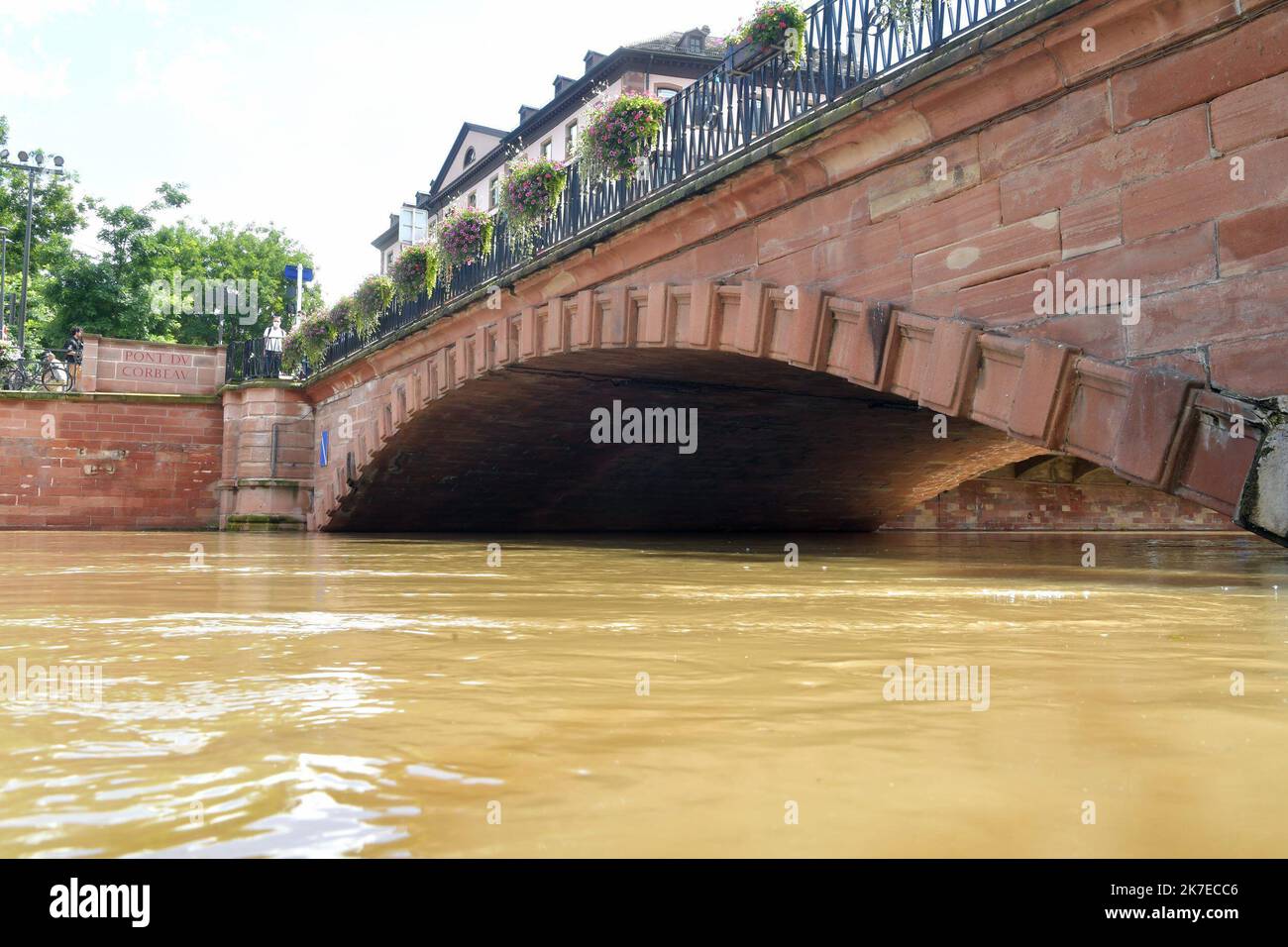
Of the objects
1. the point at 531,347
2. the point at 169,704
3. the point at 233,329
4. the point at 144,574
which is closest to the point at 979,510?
the point at 531,347

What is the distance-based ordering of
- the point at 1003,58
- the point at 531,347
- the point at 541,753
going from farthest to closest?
the point at 531,347, the point at 1003,58, the point at 541,753

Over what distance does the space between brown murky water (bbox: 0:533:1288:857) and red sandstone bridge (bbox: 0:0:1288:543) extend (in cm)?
133

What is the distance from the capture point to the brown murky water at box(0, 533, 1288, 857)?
44.3 inches

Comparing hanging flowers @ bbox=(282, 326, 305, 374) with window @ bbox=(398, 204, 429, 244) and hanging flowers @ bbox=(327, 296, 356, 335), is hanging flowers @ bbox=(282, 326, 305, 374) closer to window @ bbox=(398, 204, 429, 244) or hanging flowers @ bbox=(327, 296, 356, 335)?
hanging flowers @ bbox=(327, 296, 356, 335)

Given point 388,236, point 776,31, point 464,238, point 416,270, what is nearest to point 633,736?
point 776,31

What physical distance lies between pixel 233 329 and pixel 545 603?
131 feet

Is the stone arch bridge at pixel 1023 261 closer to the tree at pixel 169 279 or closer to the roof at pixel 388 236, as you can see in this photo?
the tree at pixel 169 279

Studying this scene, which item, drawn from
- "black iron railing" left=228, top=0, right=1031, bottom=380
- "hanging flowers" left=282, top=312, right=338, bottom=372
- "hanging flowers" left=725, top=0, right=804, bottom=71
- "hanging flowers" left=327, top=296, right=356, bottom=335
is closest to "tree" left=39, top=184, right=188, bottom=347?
"hanging flowers" left=282, top=312, right=338, bottom=372

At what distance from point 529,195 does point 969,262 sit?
6239mm

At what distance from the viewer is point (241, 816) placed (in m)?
1.16

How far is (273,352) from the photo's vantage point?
1984 centimetres

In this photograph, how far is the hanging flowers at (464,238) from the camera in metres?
12.4

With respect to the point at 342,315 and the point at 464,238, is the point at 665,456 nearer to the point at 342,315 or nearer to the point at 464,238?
the point at 464,238
